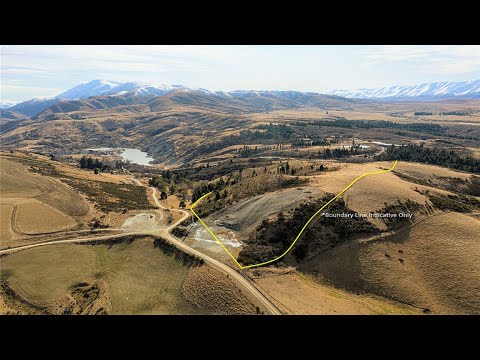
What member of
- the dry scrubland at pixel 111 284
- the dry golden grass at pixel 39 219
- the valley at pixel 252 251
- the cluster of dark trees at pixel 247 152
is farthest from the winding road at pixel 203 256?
the cluster of dark trees at pixel 247 152

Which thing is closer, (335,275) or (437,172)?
(335,275)

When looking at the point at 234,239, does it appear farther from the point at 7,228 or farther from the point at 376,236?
the point at 7,228

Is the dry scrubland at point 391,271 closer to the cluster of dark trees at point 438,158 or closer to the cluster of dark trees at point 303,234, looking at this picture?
the cluster of dark trees at point 303,234

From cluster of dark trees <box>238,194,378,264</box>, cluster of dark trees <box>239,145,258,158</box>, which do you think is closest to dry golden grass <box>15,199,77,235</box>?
cluster of dark trees <box>238,194,378,264</box>

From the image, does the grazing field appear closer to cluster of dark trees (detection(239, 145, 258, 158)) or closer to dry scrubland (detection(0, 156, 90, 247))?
dry scrubland (detection(0, 156, 90, 247))

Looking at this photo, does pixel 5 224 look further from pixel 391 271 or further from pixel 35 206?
pixel 391 271
